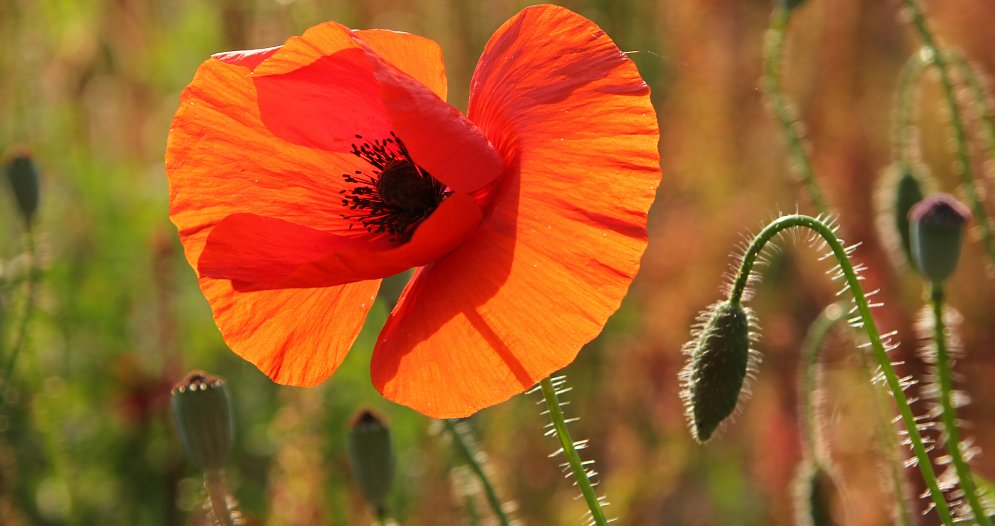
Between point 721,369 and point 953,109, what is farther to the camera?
point 953,109

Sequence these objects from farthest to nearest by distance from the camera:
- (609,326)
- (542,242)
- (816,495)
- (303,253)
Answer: (609,326)
(816,495)
(303,253)
(542,242)

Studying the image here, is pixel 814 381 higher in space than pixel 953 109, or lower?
lower

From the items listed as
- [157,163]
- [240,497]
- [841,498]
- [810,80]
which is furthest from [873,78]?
[157,163]

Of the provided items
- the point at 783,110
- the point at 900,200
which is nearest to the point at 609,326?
the point at 900,200

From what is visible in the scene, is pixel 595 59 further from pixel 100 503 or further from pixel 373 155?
pixel 100 503

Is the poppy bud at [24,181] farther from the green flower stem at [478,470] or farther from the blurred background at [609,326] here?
the green flower stem at [478,470]

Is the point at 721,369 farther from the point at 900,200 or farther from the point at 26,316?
the point at 26,316
